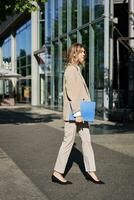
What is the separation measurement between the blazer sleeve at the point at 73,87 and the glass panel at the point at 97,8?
52.8 feet

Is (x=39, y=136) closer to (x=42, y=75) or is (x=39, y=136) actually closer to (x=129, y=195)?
(x=129, y=195)

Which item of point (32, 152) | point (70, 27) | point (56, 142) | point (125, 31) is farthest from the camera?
point (70, 27)

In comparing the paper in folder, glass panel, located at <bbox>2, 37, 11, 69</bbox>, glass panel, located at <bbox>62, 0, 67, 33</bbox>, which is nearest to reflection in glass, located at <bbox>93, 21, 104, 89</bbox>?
glass panel, located at <bbox>62, 0, 67, 33</bbox>

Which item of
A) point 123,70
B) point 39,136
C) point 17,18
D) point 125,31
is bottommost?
point 39,136

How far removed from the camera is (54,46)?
33.8 meters

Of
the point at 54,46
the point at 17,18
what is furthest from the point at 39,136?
the point at 17,18

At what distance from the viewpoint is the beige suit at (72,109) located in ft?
25.3

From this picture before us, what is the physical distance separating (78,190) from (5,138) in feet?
25.4

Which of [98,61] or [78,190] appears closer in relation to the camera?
[78,190]

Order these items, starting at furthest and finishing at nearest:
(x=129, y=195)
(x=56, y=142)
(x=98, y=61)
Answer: (x=98, y=61) → (x=56, y=142) → (x=129, y=195)

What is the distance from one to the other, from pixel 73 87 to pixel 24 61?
41.7 m

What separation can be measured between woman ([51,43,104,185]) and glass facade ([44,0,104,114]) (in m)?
15.5

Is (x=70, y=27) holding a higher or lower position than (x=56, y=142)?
higher

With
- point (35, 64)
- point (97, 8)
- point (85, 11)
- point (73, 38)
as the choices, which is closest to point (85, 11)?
point (85, 11)
